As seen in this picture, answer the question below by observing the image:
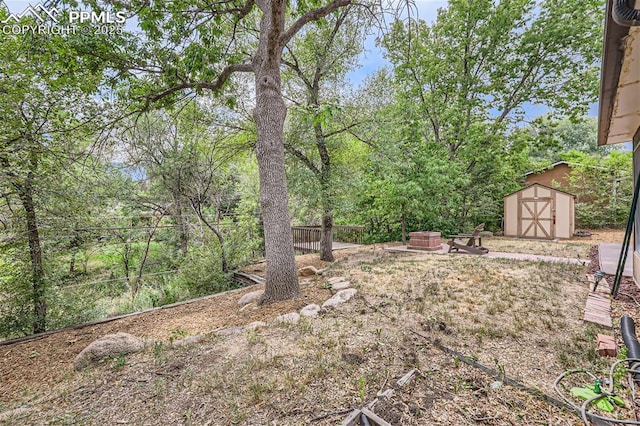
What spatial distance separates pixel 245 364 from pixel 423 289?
3.09m

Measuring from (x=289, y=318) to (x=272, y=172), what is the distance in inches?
87.7

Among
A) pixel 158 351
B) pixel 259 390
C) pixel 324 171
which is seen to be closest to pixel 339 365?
pixel 259 390

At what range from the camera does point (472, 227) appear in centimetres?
1239

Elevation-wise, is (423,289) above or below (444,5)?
below

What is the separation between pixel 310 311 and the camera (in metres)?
3.58

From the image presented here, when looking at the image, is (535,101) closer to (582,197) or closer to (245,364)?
(582,197)

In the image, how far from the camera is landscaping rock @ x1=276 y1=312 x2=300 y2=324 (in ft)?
10.8

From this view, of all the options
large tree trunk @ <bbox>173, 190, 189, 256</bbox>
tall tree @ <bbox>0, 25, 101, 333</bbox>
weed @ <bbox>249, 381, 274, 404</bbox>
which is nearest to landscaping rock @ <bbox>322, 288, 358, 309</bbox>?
weed @ <bbox>249, 381, 274, 404</bbox>

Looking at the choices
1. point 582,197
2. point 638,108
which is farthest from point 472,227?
point 638,108

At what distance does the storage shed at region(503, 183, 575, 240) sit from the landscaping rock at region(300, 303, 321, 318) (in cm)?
1156

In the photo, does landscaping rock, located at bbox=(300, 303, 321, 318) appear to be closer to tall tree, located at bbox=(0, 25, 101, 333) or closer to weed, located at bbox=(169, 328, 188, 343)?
weed, located at bbox=(169, 328, 188, 343)

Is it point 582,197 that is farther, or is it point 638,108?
point 582,197

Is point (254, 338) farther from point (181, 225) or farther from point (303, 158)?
point (181, 225)

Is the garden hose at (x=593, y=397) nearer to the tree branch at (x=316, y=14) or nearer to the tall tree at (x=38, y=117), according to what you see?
the tree branch at (x=316, y=14)
